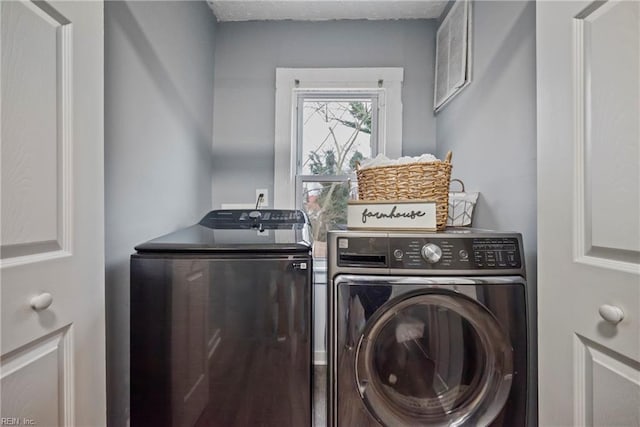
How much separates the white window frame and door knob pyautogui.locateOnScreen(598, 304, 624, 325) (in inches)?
62.5

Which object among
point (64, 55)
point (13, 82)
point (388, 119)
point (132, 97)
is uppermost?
point (388, 119)

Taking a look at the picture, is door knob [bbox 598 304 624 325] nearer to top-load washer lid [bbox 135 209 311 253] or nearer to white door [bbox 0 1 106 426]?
top-load washer lid [bbox 135 209 311 253]

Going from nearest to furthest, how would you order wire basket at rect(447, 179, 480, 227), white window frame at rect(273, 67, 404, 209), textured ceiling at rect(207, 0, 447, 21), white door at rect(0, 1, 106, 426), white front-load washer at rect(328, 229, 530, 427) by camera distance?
white door at rect(0, 1, 106, 426) → white front-load washer at rect(328, 229, 530, 427) → wire basket at rect(447, 179, 480, 227) → textured ceiling at rect(207, 0, 447, 21) → white window frame at rect(273, 67, 404, 209)

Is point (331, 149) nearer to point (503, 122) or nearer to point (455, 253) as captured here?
point (503, 122)

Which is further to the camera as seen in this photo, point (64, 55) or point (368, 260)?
point (368, 260)

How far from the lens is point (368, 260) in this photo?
100 centimetres

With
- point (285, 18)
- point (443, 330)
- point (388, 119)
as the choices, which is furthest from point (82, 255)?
point (285, 18)

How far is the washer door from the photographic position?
0.96 m

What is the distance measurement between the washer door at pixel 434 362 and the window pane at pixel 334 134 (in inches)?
53.4

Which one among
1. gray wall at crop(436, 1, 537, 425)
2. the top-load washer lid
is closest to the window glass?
the top-load washer lid

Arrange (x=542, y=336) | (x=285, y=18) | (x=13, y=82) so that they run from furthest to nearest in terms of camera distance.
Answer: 1. (x=285, y=18)
2. (x=542, y=336)
3. (x=13, y=82)

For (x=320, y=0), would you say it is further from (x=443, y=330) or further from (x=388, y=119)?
(x=443, y=330)

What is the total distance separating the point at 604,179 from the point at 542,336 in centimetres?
48

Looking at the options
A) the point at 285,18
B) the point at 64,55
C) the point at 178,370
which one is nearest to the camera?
the point at 64,55
